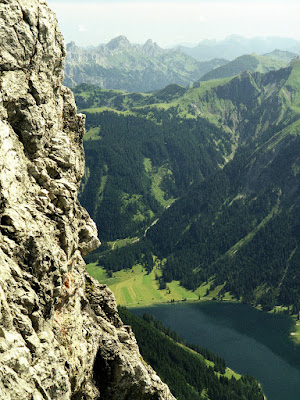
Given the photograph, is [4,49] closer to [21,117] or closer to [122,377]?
[21,117]

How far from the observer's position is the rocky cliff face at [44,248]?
104 ft

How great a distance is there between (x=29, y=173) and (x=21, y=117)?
5049mm

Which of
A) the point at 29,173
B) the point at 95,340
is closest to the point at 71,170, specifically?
the point at 29,173

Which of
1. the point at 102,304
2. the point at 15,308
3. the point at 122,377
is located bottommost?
the point at 122,377

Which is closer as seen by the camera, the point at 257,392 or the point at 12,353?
the point at 12,353

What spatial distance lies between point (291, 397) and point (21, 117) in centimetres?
19694

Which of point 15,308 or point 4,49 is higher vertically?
point 4,49

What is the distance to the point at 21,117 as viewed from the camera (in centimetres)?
4006

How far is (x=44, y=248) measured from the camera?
3562 cm

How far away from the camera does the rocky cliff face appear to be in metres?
31.8

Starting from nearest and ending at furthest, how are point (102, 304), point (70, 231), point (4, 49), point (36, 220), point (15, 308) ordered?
1. point (15, 308)
2. point (36, 220)
3. point (4, 49)
4. point (70, 231)
5. point (102, 304)

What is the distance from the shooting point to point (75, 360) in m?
39.4

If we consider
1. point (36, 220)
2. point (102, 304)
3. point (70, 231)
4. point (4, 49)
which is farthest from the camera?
point (102, 304)

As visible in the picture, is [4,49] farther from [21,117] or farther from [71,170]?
[71,170]
